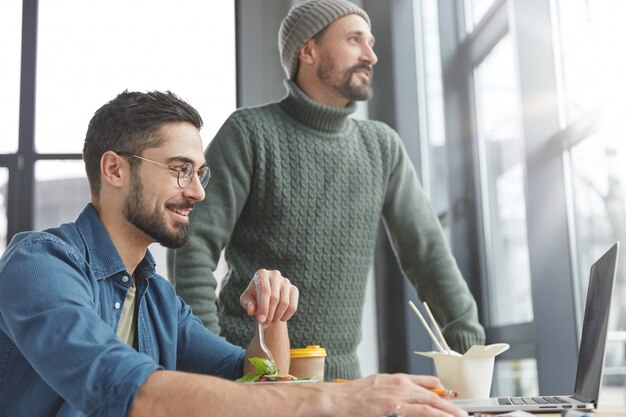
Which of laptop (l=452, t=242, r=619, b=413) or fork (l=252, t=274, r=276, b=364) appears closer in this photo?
laptop (l=452, t=242, r=619, b=413)

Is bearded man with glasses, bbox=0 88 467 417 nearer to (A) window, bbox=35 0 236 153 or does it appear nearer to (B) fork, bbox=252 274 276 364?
(B) fork, bbox=252 274 276 364

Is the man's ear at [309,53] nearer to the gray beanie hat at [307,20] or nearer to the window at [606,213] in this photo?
the gray beanie hat at [307,20]

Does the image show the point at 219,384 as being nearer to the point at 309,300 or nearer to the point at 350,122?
the point at 309,300

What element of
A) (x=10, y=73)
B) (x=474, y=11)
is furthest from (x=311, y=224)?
(x=10, y=73)

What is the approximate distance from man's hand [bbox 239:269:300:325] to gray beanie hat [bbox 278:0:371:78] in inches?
38.2

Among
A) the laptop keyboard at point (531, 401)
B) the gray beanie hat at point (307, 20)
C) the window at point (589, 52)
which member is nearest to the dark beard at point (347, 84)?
the gray beanie hat at point (307, 20)

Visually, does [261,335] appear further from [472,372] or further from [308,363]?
[472,372]

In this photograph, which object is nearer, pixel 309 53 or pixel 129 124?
pixel 129 124

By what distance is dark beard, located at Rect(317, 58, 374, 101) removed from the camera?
2.14 metres

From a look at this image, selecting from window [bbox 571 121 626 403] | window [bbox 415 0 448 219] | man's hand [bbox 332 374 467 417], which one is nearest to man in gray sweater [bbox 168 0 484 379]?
window [bbox 571 121 626 403]

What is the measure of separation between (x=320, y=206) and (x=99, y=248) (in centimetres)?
84

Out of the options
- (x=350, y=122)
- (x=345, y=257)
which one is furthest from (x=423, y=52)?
(x=345, y=257)

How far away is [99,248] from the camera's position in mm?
1394

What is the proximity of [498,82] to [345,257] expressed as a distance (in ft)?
3.57
